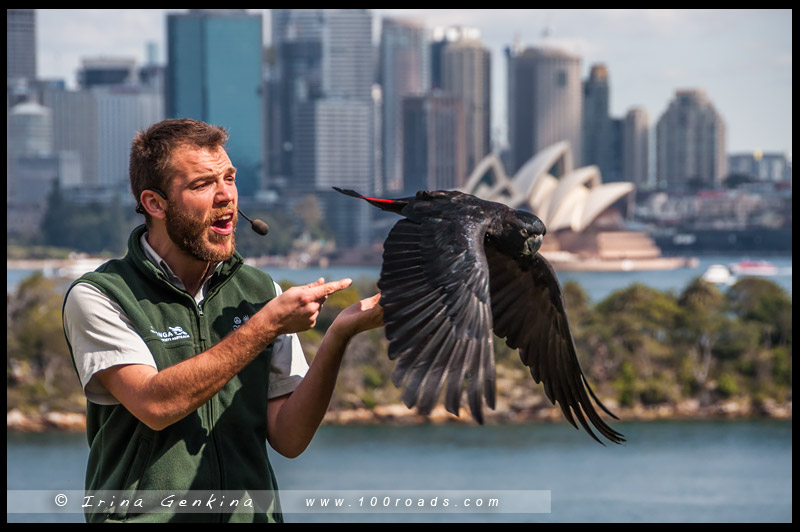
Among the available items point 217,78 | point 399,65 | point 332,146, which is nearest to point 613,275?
point 332,146

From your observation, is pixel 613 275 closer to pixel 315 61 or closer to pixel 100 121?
pixel 315 61

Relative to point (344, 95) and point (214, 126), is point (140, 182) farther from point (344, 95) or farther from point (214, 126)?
point (344, 95)

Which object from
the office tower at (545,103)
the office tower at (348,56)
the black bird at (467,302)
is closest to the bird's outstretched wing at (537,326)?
the black bird at (467,302)

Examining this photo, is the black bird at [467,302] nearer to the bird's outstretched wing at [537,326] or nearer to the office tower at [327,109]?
the bird's outstretched wing at [537,326]

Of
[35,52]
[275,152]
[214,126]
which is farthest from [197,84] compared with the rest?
[214,126]

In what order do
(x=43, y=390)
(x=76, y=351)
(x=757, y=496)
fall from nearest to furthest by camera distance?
(x=76, y=351) → (x=757, y=496) → (x=43, y=390)

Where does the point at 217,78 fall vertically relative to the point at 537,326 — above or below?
above

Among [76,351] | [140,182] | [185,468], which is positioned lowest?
[185,468]
